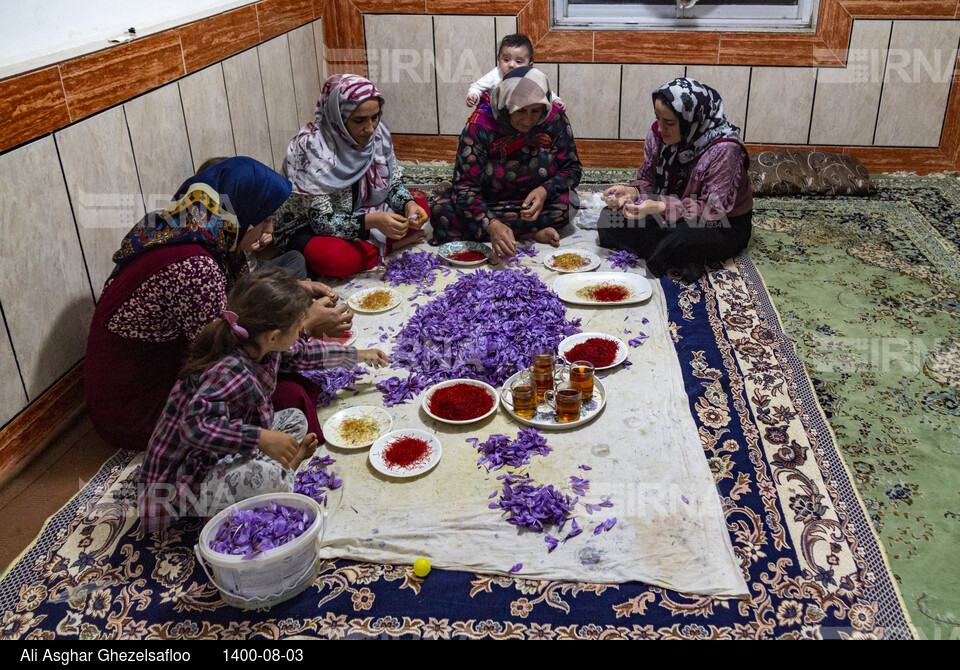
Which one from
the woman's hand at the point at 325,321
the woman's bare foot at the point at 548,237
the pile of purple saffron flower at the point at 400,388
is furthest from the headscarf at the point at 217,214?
the woman's bare foot at the point at 548,237

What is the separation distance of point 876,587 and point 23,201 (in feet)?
8.95

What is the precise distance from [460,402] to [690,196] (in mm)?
1825

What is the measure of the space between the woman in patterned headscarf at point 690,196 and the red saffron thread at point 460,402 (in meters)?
1.39

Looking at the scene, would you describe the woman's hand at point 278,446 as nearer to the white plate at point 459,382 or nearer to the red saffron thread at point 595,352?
the white plate at point 459,382

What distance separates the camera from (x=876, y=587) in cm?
196

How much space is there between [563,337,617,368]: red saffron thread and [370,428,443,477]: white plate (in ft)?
2.22

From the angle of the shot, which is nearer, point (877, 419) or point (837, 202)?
point (877, 419)

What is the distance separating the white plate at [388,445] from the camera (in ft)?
7.75

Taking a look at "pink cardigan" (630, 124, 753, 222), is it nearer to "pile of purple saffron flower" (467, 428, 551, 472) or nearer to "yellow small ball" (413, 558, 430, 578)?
"pile of purple saffron flower" (467, 428, 551, 472)

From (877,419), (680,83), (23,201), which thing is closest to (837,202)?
(680,83)

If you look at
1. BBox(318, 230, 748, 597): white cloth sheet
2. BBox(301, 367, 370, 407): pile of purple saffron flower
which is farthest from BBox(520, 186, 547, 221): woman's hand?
BBox(301, 367, 370, 407): pile of purple saffron flower

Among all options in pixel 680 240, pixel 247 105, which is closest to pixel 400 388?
pixel 680 240
